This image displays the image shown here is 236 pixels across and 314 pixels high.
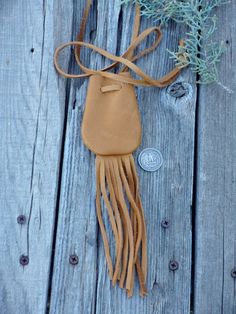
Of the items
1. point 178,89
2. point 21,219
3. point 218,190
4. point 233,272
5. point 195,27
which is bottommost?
point 233,272

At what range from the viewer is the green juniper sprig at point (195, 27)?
6.25 feet

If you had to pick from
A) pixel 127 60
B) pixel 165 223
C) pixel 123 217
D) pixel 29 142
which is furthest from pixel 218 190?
pixel 29 142

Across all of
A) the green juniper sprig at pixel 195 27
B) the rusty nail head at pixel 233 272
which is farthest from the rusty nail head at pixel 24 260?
the green juniper sprig at pixel 195 27

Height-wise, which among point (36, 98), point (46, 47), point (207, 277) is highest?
point (46, 47)

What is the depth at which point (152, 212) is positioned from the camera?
1.89m

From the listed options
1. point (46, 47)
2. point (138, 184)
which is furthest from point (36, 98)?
point (138, 184)

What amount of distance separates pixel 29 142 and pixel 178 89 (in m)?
0.48

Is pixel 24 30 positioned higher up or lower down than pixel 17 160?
higher up

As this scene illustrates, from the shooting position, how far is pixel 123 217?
1.85 meters

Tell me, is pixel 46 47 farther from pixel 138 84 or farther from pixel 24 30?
pixel 138 84

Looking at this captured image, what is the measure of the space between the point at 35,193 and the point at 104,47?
1.64 feet

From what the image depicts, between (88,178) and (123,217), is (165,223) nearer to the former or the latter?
(123,217)

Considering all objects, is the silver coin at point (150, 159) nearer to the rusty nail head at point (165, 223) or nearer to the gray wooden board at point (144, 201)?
the gray wooden board at point (144, 201)

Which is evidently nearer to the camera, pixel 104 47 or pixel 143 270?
pixel 143 270
